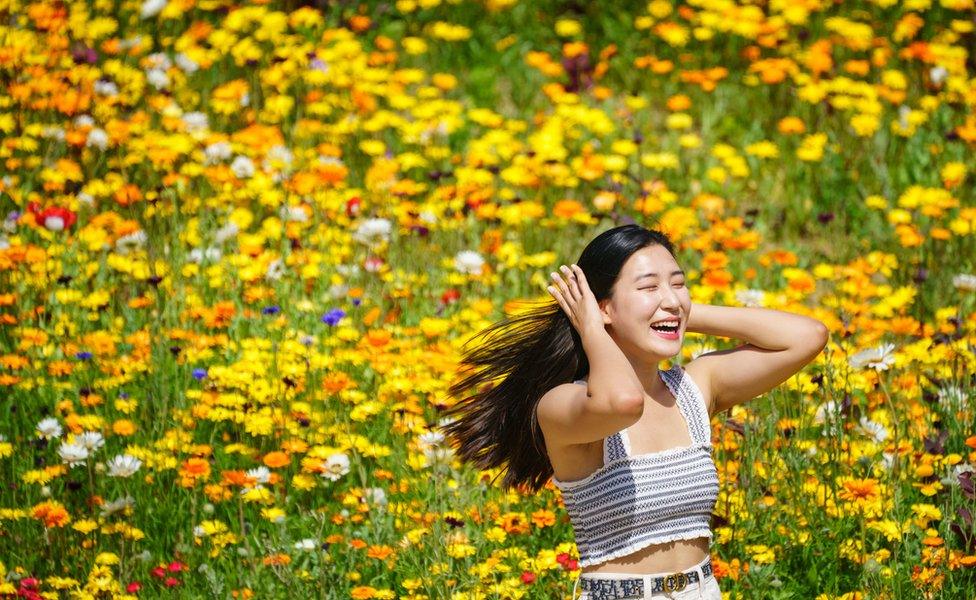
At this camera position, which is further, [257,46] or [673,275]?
[257,46]

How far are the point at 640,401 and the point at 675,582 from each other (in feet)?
1.43

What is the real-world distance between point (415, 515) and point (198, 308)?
1.42m

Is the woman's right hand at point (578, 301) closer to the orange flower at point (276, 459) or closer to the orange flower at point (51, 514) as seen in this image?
the orange flower at point (276, 459)

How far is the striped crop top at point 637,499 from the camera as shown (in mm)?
2988

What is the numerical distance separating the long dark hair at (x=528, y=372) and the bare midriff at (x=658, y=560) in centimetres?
33

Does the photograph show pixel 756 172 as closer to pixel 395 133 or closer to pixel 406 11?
pixel 395 133

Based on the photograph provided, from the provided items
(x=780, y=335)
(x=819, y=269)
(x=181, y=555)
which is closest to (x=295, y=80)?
(x=819, y=269)

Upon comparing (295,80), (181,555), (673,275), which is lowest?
(181,555)

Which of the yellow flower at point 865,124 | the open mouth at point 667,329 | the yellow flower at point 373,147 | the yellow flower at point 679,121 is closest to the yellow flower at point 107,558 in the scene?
the open mouth at point 667,329

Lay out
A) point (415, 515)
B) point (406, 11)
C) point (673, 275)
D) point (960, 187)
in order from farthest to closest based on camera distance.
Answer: point (406, 11) → point (960, 187) → point (415, 515) → point (673, 275)

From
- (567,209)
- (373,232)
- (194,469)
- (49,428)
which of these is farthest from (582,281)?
(567,209)

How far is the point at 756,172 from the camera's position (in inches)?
272

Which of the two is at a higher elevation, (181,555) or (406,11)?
(406,11)

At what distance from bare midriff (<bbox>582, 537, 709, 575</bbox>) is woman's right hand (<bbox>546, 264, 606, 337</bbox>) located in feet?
1.55
